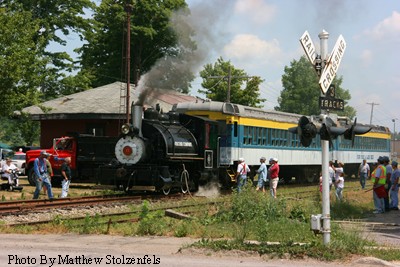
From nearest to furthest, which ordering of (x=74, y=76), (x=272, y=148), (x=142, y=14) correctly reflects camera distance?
(x=272, y=148)
(x=74, y=76)
(x=142, y=14)

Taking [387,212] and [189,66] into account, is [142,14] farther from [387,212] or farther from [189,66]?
[387,212]

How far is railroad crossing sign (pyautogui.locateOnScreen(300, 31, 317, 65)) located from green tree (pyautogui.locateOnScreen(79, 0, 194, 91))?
35258mm

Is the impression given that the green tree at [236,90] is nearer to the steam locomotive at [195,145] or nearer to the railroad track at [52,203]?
the steam locomotive at [195,145]

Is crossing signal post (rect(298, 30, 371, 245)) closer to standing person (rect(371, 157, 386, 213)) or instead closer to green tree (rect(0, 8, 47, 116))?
standing person (rect(371, 157, 386, 213))

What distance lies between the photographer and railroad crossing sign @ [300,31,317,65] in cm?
1026

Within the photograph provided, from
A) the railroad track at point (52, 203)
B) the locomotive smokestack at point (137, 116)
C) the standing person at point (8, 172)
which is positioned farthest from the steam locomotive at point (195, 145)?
the standing person at point (8, 172)

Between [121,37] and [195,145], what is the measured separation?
95.7ft

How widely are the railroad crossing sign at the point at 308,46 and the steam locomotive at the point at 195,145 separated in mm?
Result: 8575

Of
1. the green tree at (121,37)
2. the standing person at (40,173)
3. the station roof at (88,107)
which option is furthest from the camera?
the green tree at (121,37)

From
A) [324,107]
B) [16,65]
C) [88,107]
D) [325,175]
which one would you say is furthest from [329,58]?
[88,107]

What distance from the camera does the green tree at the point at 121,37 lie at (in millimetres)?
47281

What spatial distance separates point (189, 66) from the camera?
2528cm

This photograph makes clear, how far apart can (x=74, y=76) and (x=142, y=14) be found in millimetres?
8496

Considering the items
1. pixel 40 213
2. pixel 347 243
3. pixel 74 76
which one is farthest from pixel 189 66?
pixel 74 76
